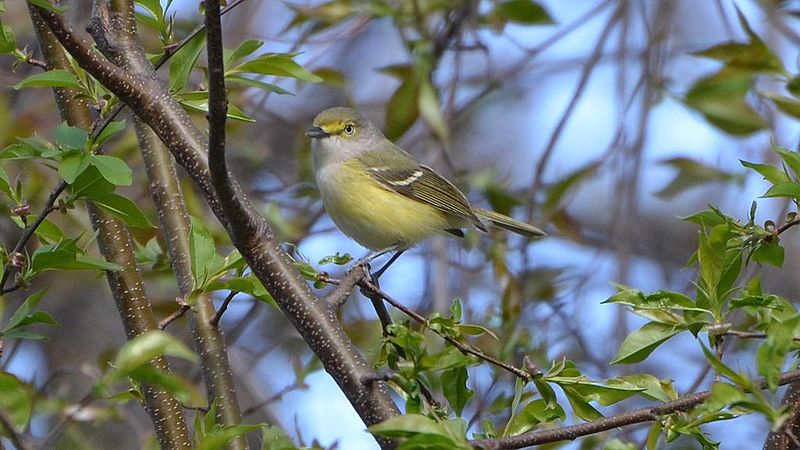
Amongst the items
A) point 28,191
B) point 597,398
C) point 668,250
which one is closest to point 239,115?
point 597,398

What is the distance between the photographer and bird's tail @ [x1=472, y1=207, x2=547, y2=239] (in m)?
4.78

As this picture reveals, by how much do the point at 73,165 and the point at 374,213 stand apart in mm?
2692

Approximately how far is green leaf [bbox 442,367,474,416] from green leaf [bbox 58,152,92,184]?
0.86 metres

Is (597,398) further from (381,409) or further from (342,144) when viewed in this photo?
(342,144)

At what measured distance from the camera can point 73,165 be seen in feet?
6.92

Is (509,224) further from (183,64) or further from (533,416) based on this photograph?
(533,416)

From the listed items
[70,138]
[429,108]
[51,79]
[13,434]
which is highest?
[51,79]

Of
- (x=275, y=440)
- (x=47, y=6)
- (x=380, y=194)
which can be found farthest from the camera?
(x=380, y=194)

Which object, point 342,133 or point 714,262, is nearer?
point 714,262

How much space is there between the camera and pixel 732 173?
4680 mm

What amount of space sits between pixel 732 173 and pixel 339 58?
15.0ft

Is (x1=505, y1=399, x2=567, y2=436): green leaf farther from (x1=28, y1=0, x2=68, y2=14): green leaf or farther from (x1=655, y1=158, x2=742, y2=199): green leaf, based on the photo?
(x1=655, y1=158, x2=742, y2=199): green leaf

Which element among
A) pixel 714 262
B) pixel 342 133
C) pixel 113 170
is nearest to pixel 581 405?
pixel 714 262

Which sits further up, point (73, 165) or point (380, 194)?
point (73, 165)
